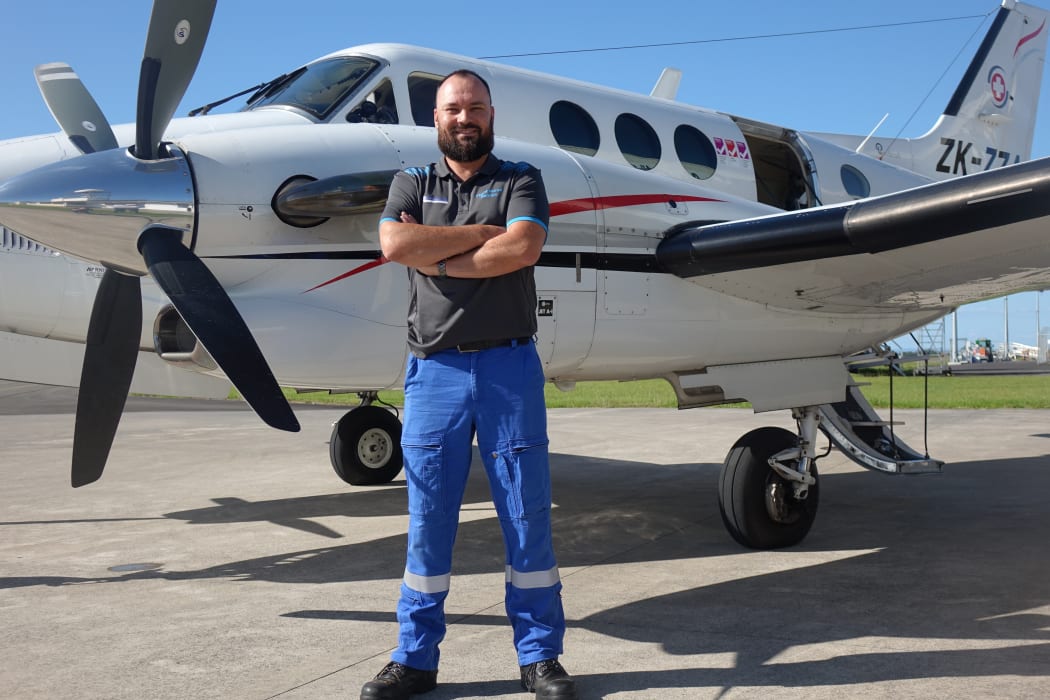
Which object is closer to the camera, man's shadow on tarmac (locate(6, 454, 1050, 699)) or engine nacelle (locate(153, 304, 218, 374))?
man's shadow on tarmac (locate(6, 454, 1050, 699))

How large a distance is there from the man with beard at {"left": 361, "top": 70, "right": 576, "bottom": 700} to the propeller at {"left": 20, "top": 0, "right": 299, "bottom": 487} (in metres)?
0.81

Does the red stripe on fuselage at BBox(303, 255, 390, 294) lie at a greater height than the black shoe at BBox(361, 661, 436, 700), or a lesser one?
greater

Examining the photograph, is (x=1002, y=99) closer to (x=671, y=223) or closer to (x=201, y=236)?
(x=671, y=223)

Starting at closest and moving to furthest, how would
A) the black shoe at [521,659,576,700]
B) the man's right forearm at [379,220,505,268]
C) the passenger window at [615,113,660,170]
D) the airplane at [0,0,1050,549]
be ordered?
1. the black shoe at [521,659,576,700]
2. the man's right forearm at [379,220,505,268]
3. the airplane at [0,0,1050,549]
4. the passenger window at [615,113,660,170]

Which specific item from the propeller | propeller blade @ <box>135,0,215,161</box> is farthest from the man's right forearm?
propeller blade @ <box>135,0,215,161</box>

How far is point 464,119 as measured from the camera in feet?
11.1

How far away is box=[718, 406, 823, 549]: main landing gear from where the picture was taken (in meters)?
5.83

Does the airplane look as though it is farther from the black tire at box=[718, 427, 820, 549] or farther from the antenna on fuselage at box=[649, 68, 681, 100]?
the antenna on fuselage at box=[649, 68, 681, 100]

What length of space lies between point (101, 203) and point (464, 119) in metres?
1.88

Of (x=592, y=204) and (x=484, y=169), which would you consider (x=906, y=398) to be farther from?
(x=484, y=169)

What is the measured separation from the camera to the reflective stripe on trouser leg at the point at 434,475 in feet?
Answer: 10.9

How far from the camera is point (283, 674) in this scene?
11.4 ft

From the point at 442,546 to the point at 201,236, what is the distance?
2.08 m

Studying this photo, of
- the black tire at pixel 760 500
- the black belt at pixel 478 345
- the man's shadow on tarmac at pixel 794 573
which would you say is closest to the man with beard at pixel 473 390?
the black belt at pixel 478 345
